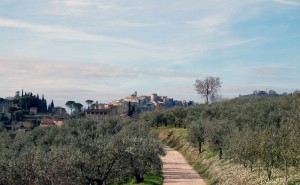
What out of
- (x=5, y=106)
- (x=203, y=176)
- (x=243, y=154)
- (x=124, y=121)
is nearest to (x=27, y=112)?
(x=5, y=106)

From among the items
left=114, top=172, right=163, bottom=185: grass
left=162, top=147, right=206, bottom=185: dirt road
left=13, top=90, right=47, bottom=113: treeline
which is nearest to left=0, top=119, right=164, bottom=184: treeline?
left=114, top=172, right=163, bottom=185: grass

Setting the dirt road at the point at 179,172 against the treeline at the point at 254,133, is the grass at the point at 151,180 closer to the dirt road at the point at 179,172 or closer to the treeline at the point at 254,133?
the dirt road at the point at 179,172

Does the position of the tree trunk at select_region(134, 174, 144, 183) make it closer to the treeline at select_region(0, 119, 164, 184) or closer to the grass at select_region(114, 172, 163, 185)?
the treeline at select_region(0, 119, 164, 184)

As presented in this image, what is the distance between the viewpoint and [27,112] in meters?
172

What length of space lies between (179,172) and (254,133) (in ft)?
54.4

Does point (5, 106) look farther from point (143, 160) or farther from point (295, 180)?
point (295, 180)

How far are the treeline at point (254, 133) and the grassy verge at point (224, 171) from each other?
0.67 m

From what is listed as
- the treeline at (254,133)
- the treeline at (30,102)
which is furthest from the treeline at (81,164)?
the treeline at (30,102)

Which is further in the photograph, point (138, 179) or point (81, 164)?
point (138, 179)

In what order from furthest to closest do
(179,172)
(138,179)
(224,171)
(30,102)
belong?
(30,102), (179,172), (138,179), (224,171)

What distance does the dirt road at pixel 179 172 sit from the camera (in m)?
49.6

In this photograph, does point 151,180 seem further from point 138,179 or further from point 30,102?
point 30,102

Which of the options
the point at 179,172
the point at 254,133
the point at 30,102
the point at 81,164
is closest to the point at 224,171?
the point at 254,133

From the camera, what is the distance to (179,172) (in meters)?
58.0
